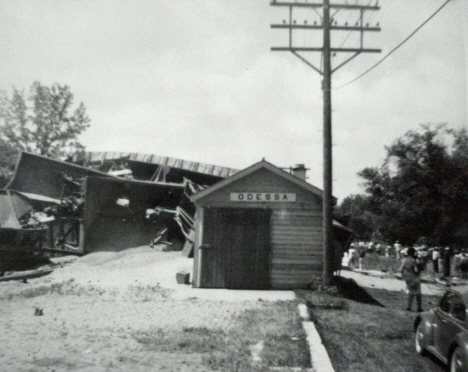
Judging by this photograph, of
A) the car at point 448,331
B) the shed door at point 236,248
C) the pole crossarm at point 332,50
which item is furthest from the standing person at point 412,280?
the pole crossarm at point 332,50

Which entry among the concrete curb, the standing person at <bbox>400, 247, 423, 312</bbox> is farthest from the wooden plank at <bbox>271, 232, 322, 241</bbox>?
the concrete curb

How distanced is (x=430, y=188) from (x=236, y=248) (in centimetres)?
1341

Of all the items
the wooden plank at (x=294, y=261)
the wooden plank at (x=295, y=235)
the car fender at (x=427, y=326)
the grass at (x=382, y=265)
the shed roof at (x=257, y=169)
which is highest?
the shed roof at (x=257, y=169)

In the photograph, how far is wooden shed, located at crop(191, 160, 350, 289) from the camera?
14.5m

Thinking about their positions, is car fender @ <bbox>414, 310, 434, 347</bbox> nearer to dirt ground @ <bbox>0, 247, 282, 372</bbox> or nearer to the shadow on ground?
dirt ground @ <bbox>0, 247, 282, 372</bbox>

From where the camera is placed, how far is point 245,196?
14.8 metres

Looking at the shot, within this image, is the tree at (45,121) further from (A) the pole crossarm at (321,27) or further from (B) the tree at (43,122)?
(A) the pole crossarm at (321,27)

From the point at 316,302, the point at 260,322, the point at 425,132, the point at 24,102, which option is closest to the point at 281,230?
the point at 316,302

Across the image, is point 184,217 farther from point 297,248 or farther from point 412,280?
point 412,280

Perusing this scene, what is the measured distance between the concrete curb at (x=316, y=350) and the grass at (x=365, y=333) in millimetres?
193

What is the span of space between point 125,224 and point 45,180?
16.1ft

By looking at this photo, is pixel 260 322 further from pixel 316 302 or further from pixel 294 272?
pixel 294 272

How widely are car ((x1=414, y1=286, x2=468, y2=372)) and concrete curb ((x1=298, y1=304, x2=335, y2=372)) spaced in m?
1.60

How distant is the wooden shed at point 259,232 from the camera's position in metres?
14.5
